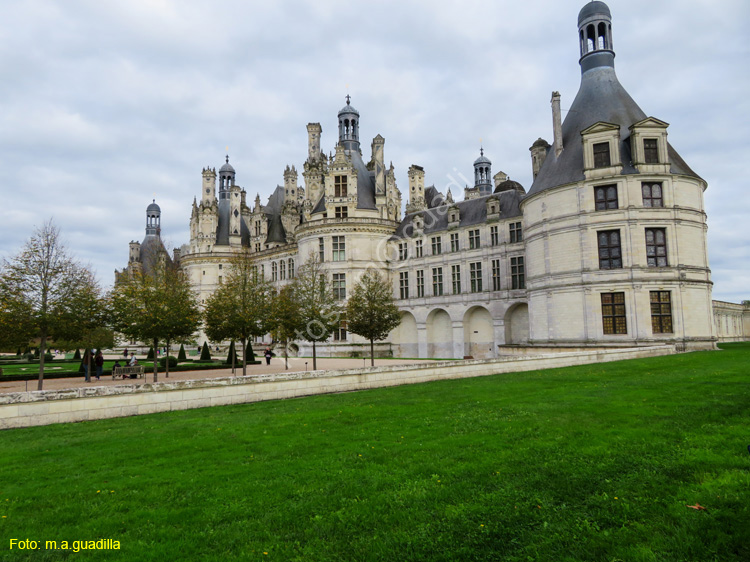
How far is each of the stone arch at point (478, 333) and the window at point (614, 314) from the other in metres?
11.9

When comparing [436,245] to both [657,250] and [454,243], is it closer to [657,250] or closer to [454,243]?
[454,243]

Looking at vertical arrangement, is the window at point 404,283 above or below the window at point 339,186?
below

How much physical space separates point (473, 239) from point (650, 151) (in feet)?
53.1

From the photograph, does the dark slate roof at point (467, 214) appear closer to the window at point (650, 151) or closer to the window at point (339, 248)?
the window at point (339, 248)

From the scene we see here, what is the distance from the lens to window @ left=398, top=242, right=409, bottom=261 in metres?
49.8

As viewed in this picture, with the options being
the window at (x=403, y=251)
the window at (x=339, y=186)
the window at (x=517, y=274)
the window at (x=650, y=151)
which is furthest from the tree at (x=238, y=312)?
the window at (x=650, y=151)

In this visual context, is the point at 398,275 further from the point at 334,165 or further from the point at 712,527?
the point at 712,527

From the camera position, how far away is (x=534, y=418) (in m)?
10.2

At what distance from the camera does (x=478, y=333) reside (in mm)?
44000

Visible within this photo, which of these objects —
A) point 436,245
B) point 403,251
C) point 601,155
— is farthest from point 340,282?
point 601,155

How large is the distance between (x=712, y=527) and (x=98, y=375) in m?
30.4

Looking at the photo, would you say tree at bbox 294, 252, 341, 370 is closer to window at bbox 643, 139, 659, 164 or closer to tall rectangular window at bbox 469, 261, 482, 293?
tall rectangular window at bbox 469, 261, 482, 293

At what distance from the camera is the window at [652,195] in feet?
104

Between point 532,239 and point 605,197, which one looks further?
point 532,239
